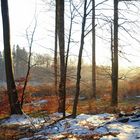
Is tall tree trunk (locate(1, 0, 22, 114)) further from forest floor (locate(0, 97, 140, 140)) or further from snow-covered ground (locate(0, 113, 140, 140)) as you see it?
snow-covered ground (locate(0, 113, 140, 140))

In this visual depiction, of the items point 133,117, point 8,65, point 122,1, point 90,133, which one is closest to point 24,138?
point 90,133

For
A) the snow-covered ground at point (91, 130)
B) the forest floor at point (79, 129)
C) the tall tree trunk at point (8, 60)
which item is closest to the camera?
the snow-covered ground at point (91, 130)

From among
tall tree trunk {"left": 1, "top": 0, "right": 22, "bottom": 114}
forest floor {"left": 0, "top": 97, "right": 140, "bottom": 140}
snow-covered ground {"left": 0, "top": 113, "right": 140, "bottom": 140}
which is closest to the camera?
snow-covered ground {"left": 0, "top": 113, "right": 140, "bottom": 140}

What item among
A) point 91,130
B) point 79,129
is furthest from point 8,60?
point 91,130

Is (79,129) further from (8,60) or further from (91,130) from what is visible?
(8,60)

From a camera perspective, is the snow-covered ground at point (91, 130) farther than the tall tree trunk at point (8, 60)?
No

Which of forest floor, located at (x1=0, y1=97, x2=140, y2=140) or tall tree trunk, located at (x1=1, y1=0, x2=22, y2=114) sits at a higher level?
tall tree trunk, located at (x1=1, y1=0, x2=22, y2=114)

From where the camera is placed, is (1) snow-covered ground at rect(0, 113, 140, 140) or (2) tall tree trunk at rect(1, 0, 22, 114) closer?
(1) snow-covered ground at rect(0, 113, 140, 140)

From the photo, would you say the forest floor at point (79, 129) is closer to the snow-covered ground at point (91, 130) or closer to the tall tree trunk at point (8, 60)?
the snow-covered ground at point (91, 130)

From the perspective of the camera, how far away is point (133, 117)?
12383 millimetres

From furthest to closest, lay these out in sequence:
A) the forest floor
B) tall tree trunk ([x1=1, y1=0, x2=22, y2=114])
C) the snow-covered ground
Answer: tall tree trunk ([x1=1, y1=0, x2=22, y2=114]), the forest floor, the snow-covered ground

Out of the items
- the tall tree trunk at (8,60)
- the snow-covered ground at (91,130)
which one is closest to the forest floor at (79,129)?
the snow-covered ground at (91,130)

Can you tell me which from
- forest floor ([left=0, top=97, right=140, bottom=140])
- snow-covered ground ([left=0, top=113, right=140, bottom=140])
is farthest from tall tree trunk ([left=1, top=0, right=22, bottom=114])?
snow-covered ground ([left=0, top=113, right=140, bottom=140])

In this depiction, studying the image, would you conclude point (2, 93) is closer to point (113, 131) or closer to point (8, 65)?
point (8, 65)
